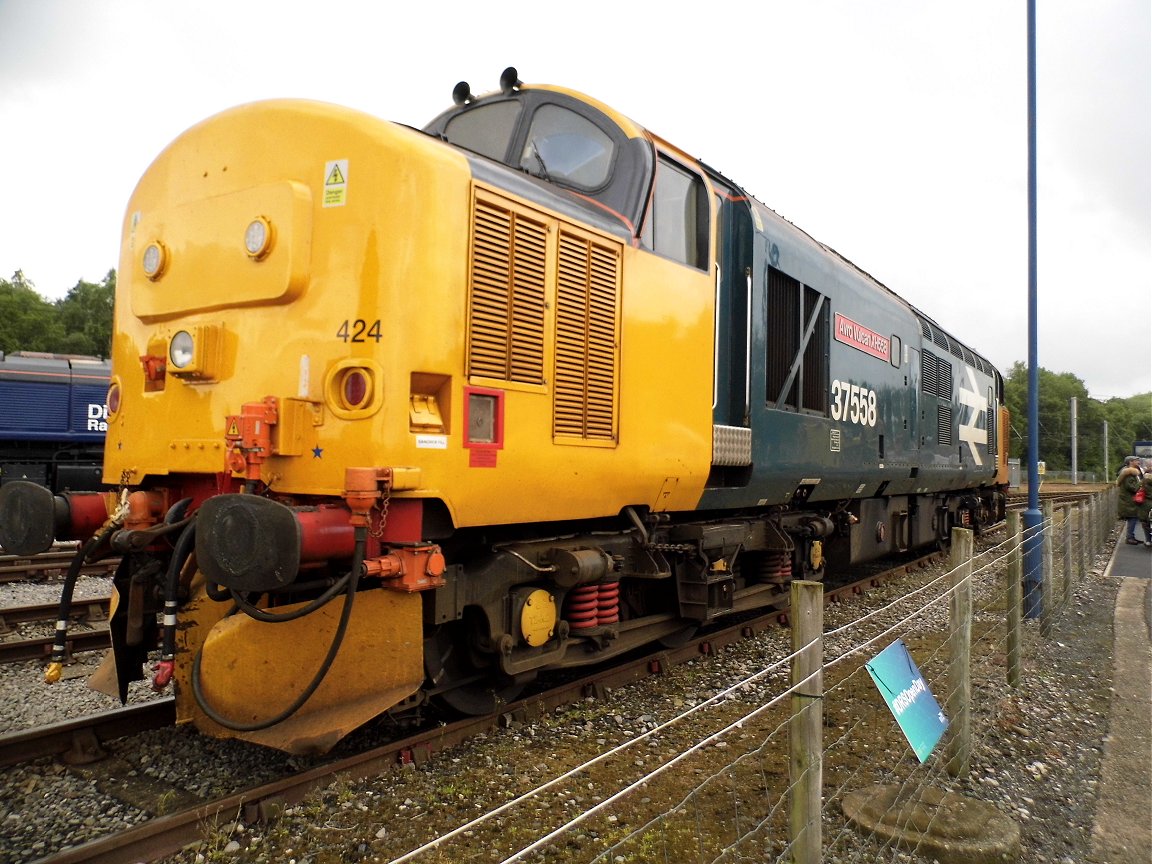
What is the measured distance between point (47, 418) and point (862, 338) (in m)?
13.8

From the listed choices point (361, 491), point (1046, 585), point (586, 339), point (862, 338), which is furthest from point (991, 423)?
point (361, 491)

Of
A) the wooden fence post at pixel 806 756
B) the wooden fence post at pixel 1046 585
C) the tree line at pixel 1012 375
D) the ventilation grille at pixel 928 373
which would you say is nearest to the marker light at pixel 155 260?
the wooden fence post at pixel 806 756

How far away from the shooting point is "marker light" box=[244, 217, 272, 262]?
3.94 m

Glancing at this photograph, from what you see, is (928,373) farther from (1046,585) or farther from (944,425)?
(1046,585)

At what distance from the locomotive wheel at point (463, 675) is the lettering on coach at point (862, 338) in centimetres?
479

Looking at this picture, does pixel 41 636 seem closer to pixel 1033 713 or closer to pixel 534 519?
pixel 534 519

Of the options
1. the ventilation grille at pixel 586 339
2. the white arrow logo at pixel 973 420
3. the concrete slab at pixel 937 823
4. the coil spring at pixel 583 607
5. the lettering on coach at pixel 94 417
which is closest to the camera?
the concrete slab at pixel 937 823

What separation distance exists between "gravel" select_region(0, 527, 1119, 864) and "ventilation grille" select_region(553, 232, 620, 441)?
5.67 ft

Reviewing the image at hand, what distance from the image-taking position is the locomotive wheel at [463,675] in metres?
4.38

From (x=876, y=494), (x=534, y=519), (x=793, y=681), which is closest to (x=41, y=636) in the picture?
(x=534, y=519)

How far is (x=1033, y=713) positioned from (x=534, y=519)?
361 centimetres

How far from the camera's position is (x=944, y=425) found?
11.8 metres

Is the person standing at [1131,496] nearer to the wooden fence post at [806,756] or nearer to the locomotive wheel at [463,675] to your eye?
the locomotive wheel at [463,675]

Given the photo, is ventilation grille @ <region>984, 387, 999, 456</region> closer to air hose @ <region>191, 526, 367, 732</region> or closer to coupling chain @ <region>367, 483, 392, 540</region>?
coupling chain @ <region>367, 483, 392, 540</region>
